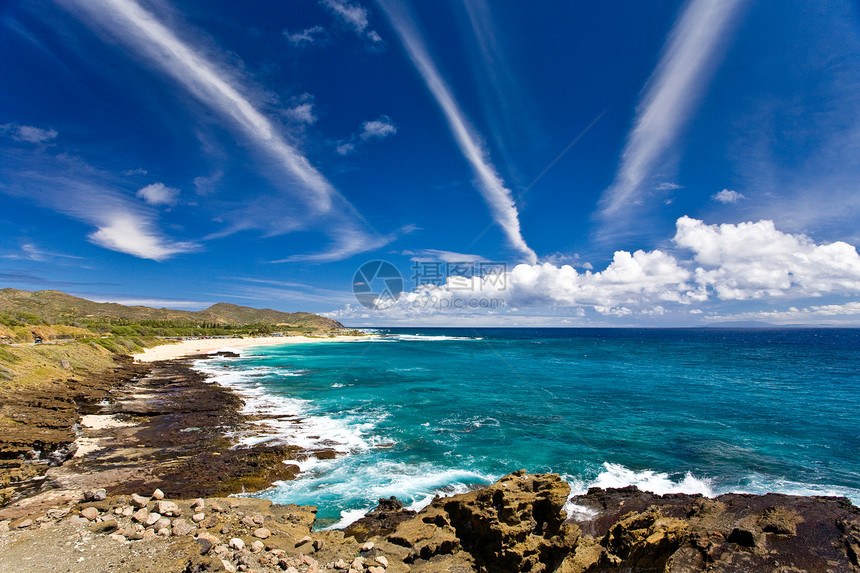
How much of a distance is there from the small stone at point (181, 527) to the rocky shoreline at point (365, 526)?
0.09ft

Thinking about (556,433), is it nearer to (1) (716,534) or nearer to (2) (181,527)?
(1) (716,534)

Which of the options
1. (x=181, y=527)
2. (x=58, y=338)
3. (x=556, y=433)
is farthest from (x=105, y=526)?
(x=58, y=338)

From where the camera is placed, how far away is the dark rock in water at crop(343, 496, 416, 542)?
11.6 m

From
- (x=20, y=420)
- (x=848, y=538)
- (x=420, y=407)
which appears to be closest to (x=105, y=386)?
(x=20, y=420)

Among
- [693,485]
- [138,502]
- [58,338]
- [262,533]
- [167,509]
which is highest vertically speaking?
[58,338]

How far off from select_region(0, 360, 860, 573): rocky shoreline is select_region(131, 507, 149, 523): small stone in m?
0.04

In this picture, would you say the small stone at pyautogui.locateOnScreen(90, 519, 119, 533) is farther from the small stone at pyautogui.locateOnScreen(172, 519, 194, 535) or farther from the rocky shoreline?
the small stone at pyautogui.locateOnScreen(172, 519, 194, 535)

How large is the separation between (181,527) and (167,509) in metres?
1.03

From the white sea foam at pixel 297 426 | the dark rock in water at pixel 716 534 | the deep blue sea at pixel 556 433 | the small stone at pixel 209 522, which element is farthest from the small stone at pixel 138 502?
the dark rock in water at pixel 716 534

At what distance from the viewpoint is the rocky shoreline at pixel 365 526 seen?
8.45 metres

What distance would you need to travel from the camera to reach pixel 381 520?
41.0 ft

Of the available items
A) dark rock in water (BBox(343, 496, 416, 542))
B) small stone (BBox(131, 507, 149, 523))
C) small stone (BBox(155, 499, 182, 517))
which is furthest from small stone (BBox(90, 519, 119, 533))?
dark rock in water (BBox(343, 496, 416, 542))

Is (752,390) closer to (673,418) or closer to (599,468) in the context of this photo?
(673,418)

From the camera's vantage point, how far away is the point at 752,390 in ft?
133
